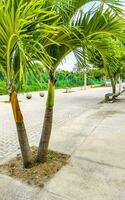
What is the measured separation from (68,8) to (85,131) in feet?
13.8

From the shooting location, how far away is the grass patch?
3619 mm

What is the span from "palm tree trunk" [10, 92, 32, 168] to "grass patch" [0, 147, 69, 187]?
16 centimetres

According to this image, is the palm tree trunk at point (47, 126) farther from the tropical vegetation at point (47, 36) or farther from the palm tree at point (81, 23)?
the palm tree at point (81, 23)

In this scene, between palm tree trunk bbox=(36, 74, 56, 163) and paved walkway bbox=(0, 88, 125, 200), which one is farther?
palm tree trunk bbox=(36, 74, 56, 163)

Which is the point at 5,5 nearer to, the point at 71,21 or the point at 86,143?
the point at 71,21

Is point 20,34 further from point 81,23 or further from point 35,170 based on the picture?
point 35,170

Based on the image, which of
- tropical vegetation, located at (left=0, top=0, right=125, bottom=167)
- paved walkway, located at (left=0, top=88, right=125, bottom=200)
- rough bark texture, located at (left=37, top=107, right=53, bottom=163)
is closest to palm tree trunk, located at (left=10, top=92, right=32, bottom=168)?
tropical vegetation, located at (left=0, top=0, right=125, bottom=167)

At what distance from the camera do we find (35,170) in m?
3.87

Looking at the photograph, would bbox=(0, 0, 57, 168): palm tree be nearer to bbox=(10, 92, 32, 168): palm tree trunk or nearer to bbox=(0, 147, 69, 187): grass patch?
bbox=(10, 92, 32, 168): palm tree trunk

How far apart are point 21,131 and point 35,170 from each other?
694mm

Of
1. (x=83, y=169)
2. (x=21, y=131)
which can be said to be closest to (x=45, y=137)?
(x=21, y=131)

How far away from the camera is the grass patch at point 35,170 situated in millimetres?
3619

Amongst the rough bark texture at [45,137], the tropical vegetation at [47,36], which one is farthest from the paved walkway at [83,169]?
the tropical vegetation at [47,36]

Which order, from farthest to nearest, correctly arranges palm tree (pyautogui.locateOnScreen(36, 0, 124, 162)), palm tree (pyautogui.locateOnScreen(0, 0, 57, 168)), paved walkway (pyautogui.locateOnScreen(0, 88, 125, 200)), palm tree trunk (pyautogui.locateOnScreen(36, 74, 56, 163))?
palm tree trunk (pyautogui.locateOnScreen(36, 74, 56, 163)) → palm tree (pyautogui.locateOnScreen(36, 0, 124, 162)) → paved walkway (pyautogui.locateOnScreen(0, 88, 125, 200)) → palm tree (pyautogui.locateOnScreen(0, 0, 57, 168))
